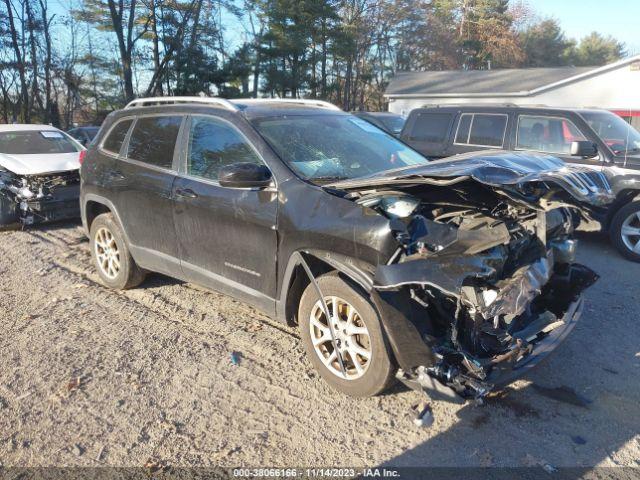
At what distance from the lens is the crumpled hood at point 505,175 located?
3.05 m

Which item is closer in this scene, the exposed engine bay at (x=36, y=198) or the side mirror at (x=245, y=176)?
the side mirror at (x=245, y=176)

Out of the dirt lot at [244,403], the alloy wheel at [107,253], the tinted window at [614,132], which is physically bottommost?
the dirt lot at [244,403]

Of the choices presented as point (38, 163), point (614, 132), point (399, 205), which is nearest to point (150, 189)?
point (399, 205)

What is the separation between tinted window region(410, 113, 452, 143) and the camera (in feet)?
27.6

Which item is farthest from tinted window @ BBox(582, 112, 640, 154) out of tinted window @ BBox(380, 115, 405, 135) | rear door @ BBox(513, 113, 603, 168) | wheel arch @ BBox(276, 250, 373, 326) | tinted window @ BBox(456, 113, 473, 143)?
tinted window @ BBox(380, 115, 405, 135)

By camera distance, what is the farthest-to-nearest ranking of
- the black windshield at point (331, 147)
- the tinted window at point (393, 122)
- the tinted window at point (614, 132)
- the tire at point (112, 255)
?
the tinted window at point (393, 122)
the tinted window at point (614, 132)
the tire at point (112, 255)
the black windshield at point (331, 147)

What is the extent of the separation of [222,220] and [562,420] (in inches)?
106

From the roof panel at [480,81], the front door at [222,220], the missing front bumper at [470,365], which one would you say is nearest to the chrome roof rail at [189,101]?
the front door at [222,220]

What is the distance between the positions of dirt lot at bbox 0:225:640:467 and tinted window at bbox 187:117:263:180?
1379mm

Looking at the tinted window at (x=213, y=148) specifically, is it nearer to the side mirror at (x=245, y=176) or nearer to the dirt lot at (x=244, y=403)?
the side mirror at (x=245, y=176)

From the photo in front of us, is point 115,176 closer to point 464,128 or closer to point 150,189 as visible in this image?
point 150,189

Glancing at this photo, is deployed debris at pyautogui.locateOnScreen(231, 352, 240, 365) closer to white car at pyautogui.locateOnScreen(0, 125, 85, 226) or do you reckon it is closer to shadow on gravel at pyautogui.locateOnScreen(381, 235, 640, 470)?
shadow on gravel at pyautogui.locateOnScreen(381, 235, 640, 470)

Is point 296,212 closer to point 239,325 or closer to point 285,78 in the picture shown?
point 239,325

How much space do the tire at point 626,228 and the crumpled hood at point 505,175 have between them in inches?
139
